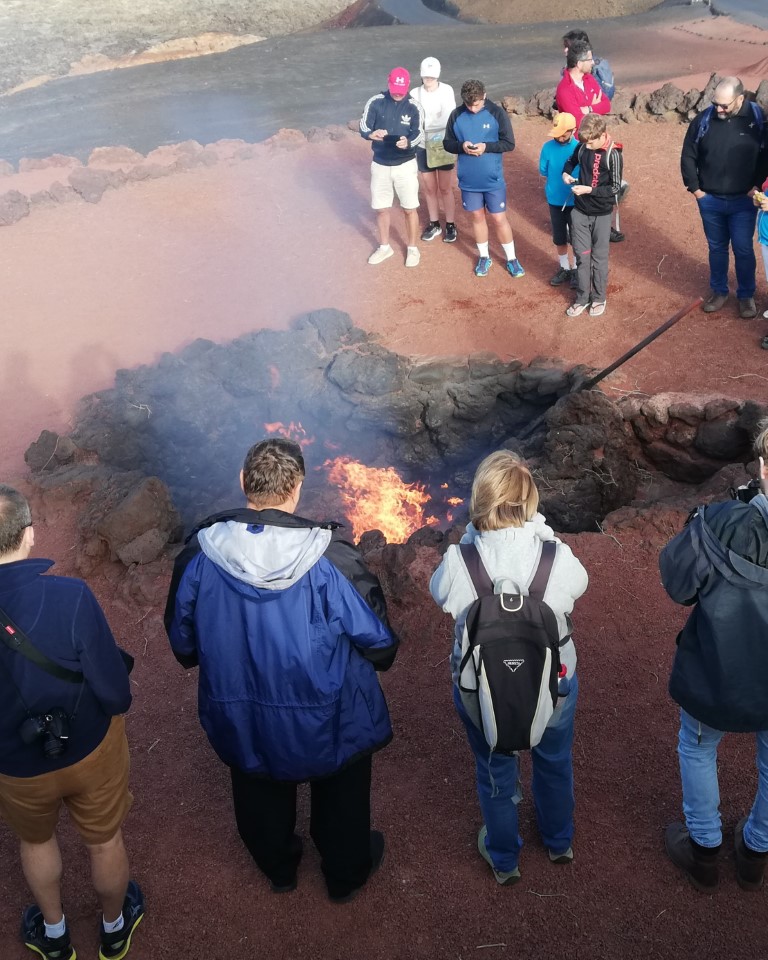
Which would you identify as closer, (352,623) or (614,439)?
(352,623)

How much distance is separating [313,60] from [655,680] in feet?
63.7

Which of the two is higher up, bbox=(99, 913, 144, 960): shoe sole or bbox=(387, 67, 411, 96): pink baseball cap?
bbox=(387, 67, 411, 96): pink baseball cap

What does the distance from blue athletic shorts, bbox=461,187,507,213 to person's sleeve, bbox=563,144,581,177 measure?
41.1 inches

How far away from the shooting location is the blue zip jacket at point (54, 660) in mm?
3109

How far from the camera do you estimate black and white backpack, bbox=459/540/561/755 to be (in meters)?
3.11

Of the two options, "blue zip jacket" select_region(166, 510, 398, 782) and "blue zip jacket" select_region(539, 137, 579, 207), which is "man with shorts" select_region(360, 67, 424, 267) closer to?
"blue zip jacket" select_region(539, 137, 579, 207)

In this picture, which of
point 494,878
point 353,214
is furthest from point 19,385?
point 494,878

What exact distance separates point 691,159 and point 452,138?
2437mm

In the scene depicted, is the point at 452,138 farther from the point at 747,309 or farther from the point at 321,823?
the point at 321,823

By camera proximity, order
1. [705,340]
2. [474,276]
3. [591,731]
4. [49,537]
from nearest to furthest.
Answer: [591,731] → [49,537] → [705,340] → [474,276]

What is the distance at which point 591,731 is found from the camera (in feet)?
15.1

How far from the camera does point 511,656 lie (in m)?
3.13

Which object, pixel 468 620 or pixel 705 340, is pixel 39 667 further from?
pixel 705 340

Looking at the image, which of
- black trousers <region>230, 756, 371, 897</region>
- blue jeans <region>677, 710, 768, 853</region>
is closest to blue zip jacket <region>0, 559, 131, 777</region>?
black trousers <region>230, 756, 371, 897</region>
